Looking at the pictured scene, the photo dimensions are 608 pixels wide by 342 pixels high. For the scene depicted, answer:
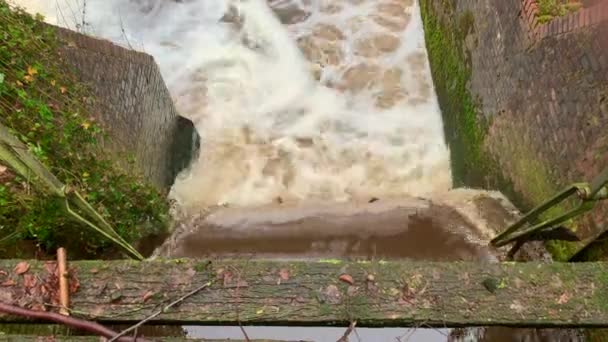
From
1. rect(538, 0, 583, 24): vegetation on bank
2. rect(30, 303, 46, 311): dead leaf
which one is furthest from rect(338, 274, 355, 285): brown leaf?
rect(538, 0, 583, 24): vegetation on bank

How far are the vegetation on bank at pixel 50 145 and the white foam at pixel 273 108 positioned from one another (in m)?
1.96

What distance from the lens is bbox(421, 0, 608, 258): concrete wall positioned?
3.69 meters

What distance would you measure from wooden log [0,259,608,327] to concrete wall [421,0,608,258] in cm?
136

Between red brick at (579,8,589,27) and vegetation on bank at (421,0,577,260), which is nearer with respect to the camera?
red brick at (579,8,589,27)

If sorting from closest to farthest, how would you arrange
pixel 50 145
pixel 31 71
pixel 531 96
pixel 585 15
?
pixel 50 145 → pixel 31 71 → pixel 585 15 → pixel 531 96

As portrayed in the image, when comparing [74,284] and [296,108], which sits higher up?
[296,108]

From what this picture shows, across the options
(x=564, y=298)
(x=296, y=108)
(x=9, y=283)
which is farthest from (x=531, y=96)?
(x=9, y=283)

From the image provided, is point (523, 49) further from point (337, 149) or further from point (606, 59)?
point (337, 149)

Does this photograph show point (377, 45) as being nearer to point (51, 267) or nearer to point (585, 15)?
point (585, 15)

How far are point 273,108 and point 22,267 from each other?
4.96 meters

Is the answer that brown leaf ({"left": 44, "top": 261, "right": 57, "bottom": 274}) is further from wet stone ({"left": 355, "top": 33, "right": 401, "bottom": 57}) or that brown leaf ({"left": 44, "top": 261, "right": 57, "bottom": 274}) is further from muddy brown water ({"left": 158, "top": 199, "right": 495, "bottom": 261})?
wet stone ({"left": 355, "top": 33, "right": 401, "bottom": 57})

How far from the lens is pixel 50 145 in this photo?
353 centimetres

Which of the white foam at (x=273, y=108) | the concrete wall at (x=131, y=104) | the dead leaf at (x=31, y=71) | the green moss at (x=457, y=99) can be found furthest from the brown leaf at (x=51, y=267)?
the green moss at (x=457, y=99)

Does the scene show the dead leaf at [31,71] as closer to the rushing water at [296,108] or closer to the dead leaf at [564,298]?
A: the rushing water at [296,108]
